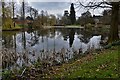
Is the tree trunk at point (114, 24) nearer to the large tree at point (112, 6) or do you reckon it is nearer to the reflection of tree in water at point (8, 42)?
the large tree at point (112, 6)

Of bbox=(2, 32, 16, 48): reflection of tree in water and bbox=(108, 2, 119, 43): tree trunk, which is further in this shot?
bbox=(2, 32, 16, 48): reflection of tree in water

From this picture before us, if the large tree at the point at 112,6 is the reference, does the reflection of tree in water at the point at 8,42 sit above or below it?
below

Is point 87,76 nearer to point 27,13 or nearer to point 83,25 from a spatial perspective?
point 27,13

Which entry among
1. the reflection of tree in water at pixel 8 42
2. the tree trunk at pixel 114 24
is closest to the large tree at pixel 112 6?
the tree trunk at pixel 114 24

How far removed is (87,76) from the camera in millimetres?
3904

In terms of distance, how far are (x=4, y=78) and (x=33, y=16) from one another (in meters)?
12.2

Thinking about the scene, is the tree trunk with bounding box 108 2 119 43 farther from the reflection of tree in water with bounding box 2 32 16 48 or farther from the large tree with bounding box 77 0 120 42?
the reflection of tree in water with bounding box 2 32 16 48

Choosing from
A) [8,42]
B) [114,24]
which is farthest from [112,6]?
[8,42]

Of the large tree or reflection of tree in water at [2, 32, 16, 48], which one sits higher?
the large tree

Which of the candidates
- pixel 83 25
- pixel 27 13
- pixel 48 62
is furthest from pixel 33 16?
pixel 48 62

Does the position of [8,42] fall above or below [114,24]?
below

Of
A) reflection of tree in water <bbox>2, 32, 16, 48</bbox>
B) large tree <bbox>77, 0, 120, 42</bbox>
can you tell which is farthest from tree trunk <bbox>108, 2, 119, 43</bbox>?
reflection of tree in water <bbox>2, 32, 16, 48</bbox>

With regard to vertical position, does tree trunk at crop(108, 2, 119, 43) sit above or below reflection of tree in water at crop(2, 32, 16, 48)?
above

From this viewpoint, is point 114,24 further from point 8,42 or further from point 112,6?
point 8,42
